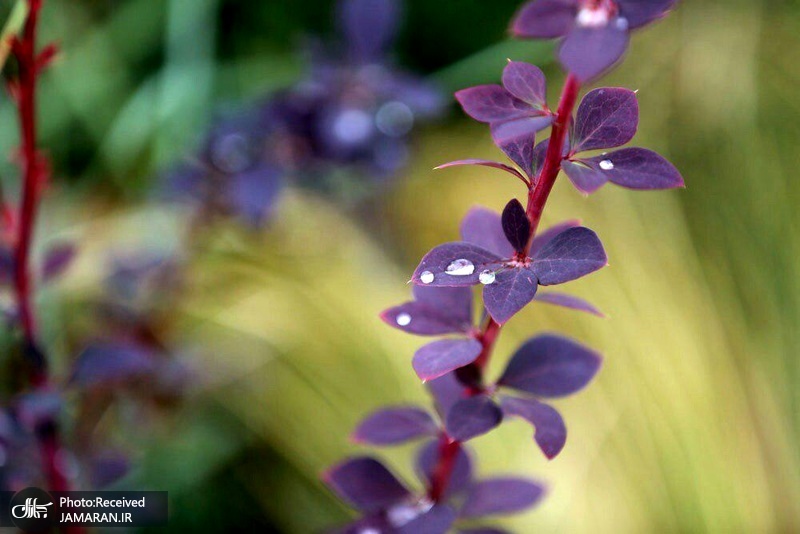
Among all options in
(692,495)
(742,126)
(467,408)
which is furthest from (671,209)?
(467,408)

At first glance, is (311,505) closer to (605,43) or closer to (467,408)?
(467,408)

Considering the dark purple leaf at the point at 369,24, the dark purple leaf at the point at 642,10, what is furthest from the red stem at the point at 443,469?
the dark purple leaf at the point at 369,24

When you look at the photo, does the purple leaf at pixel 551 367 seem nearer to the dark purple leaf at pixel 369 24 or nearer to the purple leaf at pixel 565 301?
the purple leaf at pixel 565 301

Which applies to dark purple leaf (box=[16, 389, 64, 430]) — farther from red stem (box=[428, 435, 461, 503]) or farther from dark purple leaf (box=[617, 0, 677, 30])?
dark purple leaf (box=[617, 0, 677, 30])

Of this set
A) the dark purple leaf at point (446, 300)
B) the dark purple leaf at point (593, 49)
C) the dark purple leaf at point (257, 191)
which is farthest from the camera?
the dark purple leaf at point (257, 191)

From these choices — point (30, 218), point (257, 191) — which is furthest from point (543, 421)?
point (257, 191)
